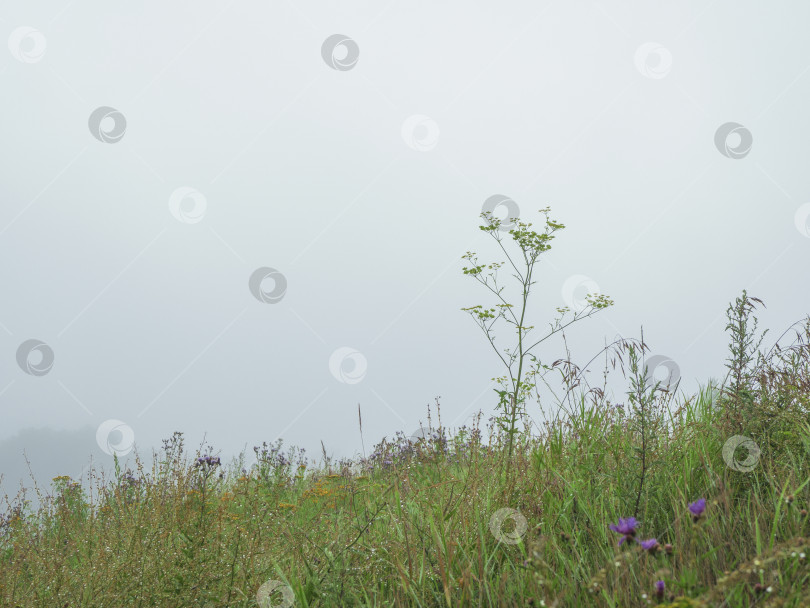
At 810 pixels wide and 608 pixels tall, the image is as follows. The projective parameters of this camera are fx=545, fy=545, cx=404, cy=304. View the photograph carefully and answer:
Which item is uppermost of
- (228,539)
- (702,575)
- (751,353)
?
(751,353)

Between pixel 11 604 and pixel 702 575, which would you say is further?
pixel 11 604

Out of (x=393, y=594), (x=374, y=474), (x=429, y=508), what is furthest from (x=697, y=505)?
(x=374, y=474)

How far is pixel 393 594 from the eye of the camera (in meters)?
3.13

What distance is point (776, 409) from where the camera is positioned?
3.83 meters

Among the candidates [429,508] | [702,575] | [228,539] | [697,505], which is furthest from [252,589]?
[697,505]

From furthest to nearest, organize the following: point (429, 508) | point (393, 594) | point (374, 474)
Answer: point (374, 474), point (429, 508), point (393, 594)

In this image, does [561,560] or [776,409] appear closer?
[561,560]

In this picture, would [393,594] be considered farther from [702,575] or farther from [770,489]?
[770,489]

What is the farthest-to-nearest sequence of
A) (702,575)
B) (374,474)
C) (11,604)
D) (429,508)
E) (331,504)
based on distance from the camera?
(374,474), (331,504), (429,508), (11,604), (702,575)

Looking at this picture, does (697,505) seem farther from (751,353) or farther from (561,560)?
(751,353)

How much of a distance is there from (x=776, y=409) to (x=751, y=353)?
445 millimetres

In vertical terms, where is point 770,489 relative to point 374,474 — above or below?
below

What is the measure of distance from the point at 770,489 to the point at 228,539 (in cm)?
359

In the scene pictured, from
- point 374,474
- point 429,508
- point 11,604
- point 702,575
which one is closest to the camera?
point 702,575
